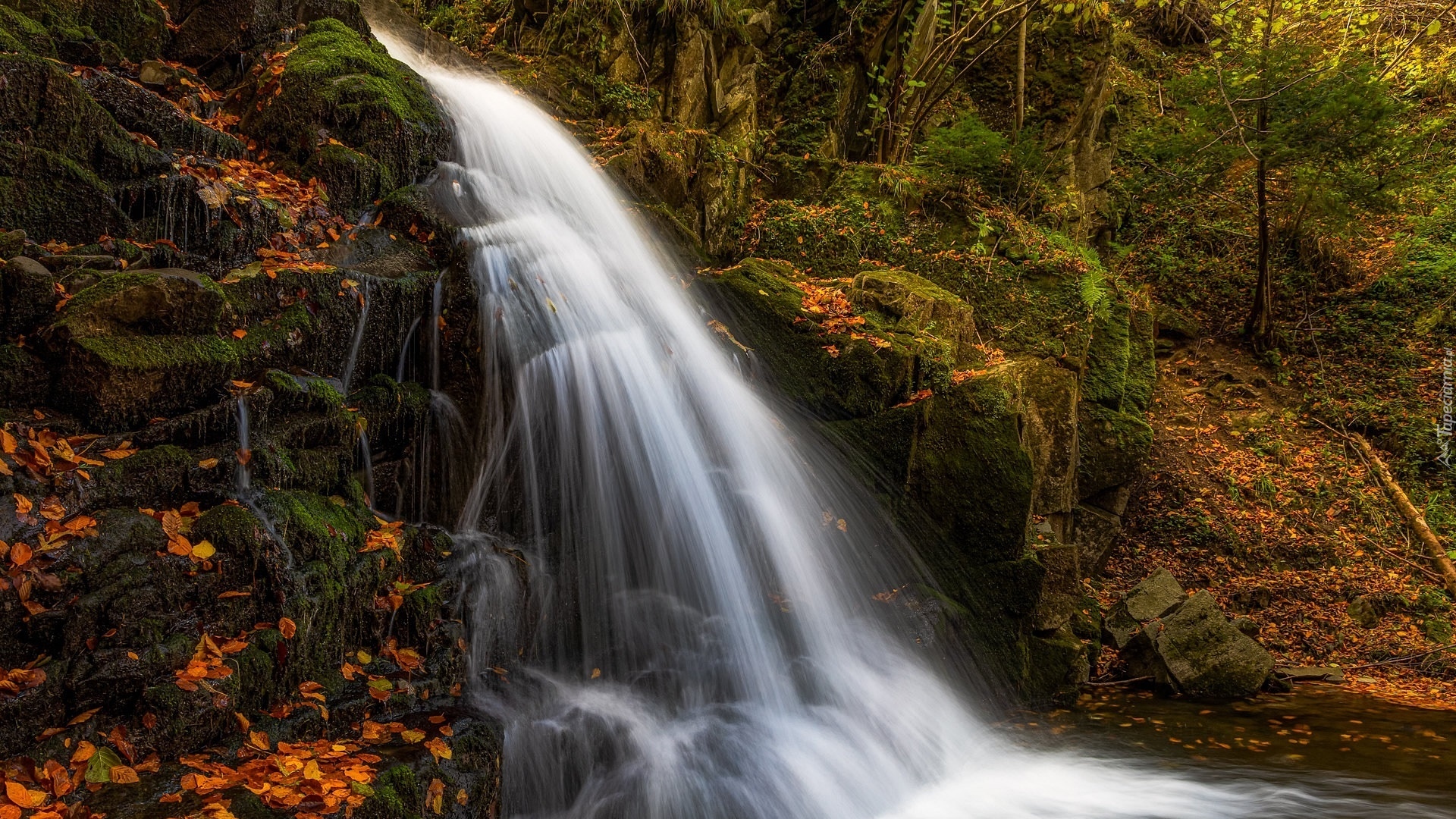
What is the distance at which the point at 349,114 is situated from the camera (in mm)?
6695

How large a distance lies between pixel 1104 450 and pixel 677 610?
268 inches

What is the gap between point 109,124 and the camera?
5.35 metres

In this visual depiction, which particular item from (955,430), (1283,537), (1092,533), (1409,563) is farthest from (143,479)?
(1409,563)

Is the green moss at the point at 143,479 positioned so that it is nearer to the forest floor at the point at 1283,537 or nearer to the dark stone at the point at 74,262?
the dark stone at the point at 74,262

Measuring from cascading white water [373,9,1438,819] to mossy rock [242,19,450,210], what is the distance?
525 millimetres

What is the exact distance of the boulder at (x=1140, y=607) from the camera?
815 cm

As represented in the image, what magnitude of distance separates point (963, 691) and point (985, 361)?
148 inches

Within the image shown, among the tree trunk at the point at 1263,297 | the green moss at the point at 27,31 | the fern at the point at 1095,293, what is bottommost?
the green moss at the point at 27,31

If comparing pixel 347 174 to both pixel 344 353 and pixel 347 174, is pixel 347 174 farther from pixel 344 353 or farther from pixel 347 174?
pixel 344 353

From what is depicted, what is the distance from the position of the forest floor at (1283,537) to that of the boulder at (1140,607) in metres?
1.09

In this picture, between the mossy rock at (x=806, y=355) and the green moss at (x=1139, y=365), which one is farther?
the green moss at (x=1139, y=365)

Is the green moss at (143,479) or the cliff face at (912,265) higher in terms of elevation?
the cliff face at (912,265)

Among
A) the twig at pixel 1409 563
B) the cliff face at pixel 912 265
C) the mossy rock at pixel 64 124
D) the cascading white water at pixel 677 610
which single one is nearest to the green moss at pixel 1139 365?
the cliff face at pixel 912 265

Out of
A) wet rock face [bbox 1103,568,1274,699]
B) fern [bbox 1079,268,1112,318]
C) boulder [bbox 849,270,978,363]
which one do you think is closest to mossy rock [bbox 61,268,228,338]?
boulder [bbox 849,270,978,363]
